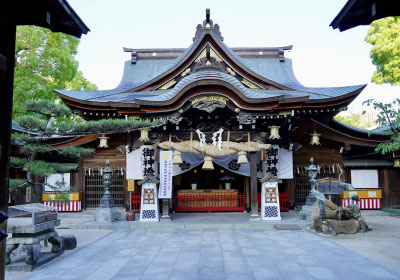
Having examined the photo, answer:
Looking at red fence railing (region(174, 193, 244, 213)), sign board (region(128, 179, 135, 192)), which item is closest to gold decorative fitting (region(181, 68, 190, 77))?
sign board (region(128, 179, 135, 192))

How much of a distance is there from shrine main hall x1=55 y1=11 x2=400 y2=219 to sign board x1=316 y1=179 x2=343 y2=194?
Result: 5.69 ft

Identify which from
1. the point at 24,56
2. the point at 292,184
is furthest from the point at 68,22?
the point at 24,56

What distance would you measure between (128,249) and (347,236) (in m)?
6.44

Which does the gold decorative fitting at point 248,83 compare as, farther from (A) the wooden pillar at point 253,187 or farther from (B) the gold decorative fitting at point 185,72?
(A) the wooden pillar at point 253,187

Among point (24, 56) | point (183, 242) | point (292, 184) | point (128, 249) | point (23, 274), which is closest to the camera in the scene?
point (23, 274)

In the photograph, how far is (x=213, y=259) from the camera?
22.3 feet

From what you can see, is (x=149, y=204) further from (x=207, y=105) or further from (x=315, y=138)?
(x=315, y=138)

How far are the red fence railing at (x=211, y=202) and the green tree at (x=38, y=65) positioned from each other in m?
10.3

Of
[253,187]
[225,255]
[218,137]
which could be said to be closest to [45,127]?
[225,255]

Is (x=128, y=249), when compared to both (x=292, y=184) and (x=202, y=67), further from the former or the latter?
(x=292, y=184)

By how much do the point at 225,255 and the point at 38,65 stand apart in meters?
15.9

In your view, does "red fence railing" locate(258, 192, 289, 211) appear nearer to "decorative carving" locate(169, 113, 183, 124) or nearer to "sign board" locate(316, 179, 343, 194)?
"sign board" locate(316, 179, 343, 194)

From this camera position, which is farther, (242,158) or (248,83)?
(248,83)

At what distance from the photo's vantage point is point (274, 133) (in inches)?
476
